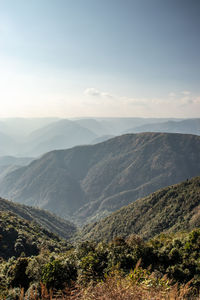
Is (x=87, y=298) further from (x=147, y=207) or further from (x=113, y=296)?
(x=147, y=207)

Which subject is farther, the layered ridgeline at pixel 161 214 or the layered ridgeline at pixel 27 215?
the layered ridgeline at pixel 27 215

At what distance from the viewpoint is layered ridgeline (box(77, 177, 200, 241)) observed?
316 ft

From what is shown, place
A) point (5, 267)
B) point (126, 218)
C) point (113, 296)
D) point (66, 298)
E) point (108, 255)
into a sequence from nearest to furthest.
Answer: point (113, 296) < point (66, 298) < point (108, 255) < point (5, 267) < point (126, 218)

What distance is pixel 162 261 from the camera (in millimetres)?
27906

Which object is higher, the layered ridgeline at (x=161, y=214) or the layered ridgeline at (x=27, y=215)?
the layered ridgeline at (x=161, y=214)

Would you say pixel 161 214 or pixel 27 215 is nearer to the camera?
pixel 161 214

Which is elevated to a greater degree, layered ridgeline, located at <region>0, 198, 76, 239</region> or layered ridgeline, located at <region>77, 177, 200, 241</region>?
layered ridgeline, located at <region>77, 177, 200, 241</region>

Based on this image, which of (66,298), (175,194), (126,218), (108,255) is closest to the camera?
(66,298)

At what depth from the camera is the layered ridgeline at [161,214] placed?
3792 inches

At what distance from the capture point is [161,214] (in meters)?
109

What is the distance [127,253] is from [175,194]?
10029 cm

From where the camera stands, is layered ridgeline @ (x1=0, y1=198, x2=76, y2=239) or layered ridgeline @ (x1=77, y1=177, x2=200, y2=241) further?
layered ridgeline @ (x1=0, y1=198, x2=76, y2=239)

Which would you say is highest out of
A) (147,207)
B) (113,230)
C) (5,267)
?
(5,267)

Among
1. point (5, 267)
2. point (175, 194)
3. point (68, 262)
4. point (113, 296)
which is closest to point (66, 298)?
point (113, 296)
